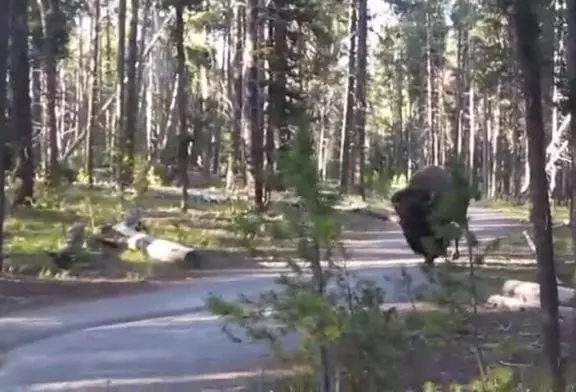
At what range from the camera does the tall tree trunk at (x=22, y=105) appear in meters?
25.8

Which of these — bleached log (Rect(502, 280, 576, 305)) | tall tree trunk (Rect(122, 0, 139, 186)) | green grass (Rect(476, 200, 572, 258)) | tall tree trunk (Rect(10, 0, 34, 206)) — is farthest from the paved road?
tall tree trunk (Rect(122, 0, 139, 186))

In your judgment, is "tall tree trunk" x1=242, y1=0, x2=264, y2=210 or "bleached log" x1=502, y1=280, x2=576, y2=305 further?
"tall tree trunk" x1=242, y1=0, x2=264, y2=210

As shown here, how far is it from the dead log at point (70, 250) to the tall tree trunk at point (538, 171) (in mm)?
12561

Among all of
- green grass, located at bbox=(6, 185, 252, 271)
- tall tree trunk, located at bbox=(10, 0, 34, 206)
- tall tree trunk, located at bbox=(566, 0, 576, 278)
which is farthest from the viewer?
tall tree trunk, located at bbox=(10, 0, 34, 206)

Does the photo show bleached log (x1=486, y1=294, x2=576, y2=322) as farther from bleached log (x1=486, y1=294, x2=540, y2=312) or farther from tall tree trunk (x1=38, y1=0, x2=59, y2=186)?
tall tree trunk (x1=38, y1=0, x2=59, y2=186)

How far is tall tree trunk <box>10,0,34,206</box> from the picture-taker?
25828mm

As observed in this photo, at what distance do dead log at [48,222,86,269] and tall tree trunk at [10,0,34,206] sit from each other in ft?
19.2

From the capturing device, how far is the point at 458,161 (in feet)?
22.3

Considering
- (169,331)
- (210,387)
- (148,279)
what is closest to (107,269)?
(148,279)

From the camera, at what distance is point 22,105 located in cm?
2684

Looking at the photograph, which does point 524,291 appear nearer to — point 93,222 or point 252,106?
point 93,222

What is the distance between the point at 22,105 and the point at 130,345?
50.1 ft

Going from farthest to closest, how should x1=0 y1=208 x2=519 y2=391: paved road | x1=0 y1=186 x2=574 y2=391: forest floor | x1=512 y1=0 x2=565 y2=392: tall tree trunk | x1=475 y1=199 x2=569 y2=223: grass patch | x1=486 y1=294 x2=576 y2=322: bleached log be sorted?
→ x1=475 y1=199 x2=569 y2=223: grass patch
x1=486 y1=294 x2=576 y2=322: bleached log
x1=0 y1=208 x2=519 y2=391: paved road
x1=512 y1=0 x2=565 y2=392: tall tree trunk
x1=0 y1=186 x2=574 y2=391: forest floor

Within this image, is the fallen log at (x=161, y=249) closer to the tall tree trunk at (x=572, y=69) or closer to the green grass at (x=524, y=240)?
the green grass at (x=524, y=240)
